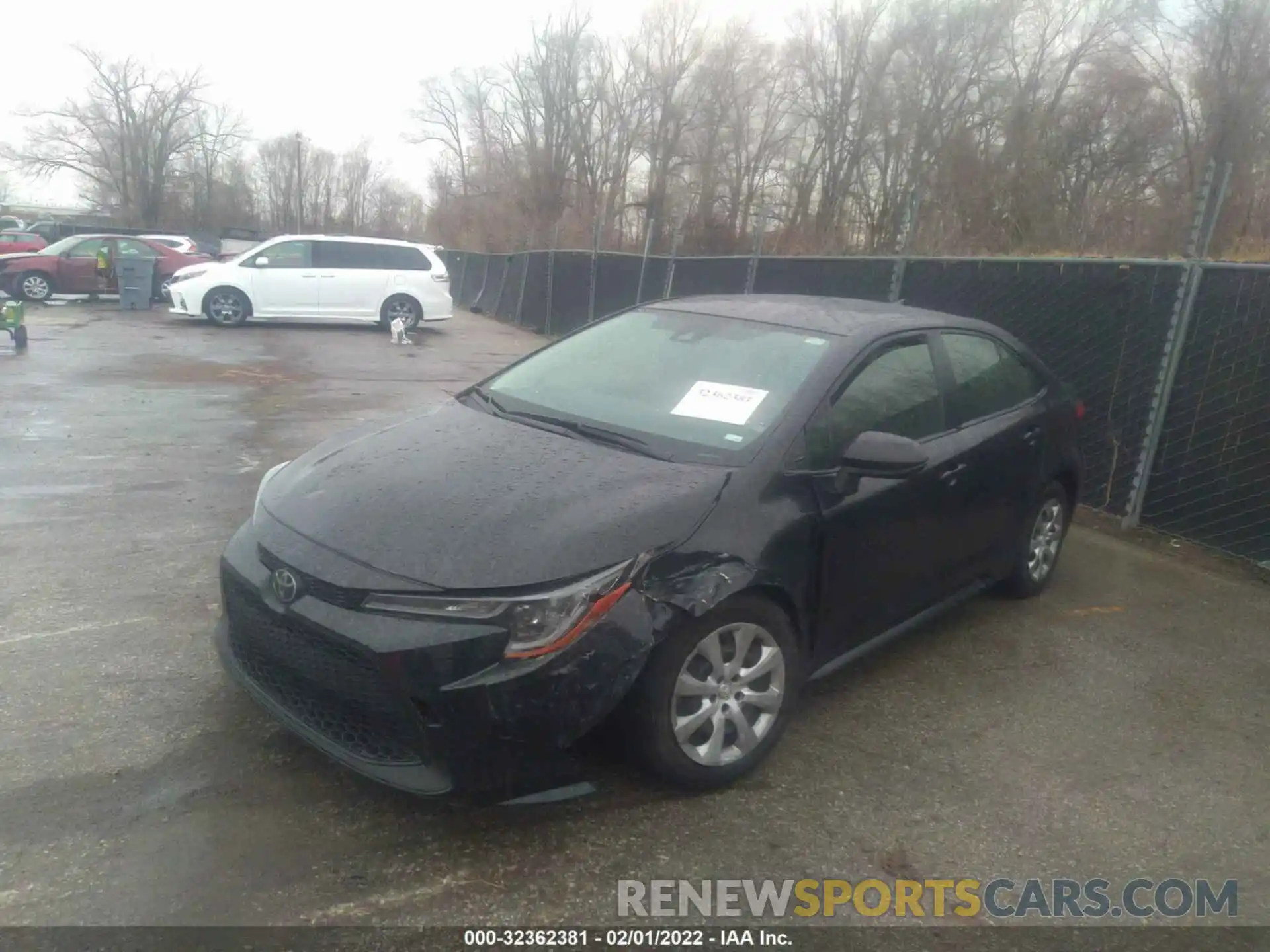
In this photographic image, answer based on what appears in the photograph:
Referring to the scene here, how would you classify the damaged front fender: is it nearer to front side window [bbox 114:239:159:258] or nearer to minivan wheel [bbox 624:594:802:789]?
minivan wheel [bbox 624:594:802:789]

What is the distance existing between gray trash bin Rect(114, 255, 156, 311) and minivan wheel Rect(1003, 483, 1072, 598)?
1987cm

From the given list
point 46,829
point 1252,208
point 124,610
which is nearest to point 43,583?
→ point 124,610

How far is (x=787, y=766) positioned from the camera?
3.48 meters

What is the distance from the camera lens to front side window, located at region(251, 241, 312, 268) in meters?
17.6

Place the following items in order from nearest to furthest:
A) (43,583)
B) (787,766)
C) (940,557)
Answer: (787,766)
(940,557)
(43,583)

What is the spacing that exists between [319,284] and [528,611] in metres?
16.4

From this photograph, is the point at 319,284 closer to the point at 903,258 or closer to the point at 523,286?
the point at 523,286

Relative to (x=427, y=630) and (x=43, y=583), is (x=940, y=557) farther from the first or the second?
(x=43, y=583)

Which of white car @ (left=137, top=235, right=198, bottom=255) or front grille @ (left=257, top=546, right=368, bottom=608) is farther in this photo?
white car @ (left=137, top=235, right=198, bottom=255)

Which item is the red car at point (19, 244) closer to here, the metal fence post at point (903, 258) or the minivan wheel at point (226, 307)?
the minivan wheel at point (226, 307)

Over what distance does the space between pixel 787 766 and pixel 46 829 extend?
2.34m

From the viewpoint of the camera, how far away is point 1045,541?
17.5 ft

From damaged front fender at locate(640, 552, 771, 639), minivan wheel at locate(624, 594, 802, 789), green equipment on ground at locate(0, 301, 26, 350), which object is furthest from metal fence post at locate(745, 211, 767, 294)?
green equipment on ground at locate(0, 301, 26, 350)

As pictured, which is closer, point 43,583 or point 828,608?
point 828,608
